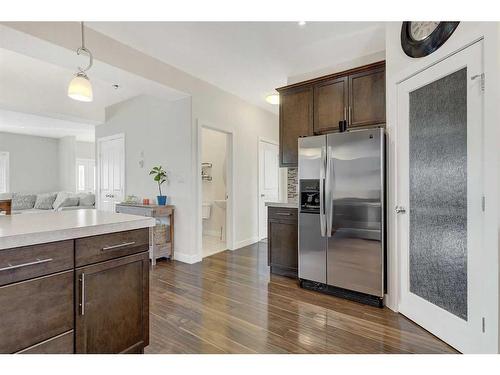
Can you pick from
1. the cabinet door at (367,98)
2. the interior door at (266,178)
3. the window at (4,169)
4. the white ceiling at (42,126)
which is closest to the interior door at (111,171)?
the white ceiling at (42,126)

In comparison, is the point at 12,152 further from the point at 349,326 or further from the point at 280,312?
the point at 349,326

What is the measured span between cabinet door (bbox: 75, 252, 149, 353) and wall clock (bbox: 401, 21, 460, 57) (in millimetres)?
2466

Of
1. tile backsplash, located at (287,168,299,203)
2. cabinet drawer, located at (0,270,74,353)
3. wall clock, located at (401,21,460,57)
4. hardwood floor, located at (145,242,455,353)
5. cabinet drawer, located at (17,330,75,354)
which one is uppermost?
wall clock, located at (401,21,460,57)

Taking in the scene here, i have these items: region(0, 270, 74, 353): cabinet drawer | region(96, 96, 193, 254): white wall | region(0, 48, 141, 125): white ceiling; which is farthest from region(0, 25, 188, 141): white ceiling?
region(0, 270, 74, 353): cabinet drawer

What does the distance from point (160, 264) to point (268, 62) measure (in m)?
3.07

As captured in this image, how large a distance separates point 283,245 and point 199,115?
219 cm

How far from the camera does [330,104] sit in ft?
10.0

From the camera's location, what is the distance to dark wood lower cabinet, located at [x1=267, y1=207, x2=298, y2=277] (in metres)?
3.12

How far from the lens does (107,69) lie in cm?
279

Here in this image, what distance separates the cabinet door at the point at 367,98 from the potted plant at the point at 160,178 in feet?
8.87

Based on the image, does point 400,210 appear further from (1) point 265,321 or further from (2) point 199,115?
(2) point 199,115

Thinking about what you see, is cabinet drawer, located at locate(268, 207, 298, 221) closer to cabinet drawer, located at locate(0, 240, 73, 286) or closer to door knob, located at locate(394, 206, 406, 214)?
door knob, located at locate(394, 206, 406, 214)

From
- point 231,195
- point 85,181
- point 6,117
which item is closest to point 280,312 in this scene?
point 231,195
